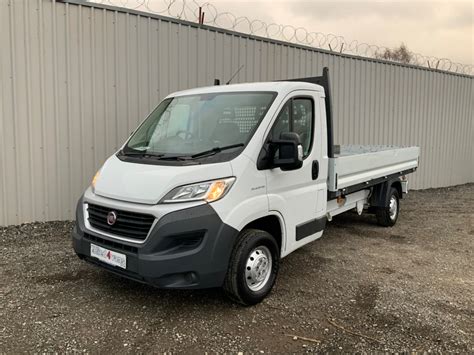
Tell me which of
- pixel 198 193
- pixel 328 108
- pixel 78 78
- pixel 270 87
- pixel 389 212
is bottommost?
pixel 389 212

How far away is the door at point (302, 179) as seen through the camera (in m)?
4.35

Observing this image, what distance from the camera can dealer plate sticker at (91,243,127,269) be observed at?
372 centimetres

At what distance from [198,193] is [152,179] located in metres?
0.45

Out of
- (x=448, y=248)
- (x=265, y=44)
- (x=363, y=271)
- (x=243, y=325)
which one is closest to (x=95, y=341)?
(x=243, y=325)

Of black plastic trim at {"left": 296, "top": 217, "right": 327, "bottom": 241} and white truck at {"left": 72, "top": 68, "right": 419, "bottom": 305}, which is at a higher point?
white truck at {"left": 72, "top": 68, "right": 419, "bottom": 305}

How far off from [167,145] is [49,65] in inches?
141

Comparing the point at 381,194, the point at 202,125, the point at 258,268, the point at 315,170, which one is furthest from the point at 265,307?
the point at 381,194

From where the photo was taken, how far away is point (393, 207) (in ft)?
25.2

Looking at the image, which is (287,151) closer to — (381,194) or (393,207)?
Result: (381,194)

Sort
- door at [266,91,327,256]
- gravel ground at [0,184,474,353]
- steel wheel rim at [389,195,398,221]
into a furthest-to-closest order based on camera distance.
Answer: steel wheel rim at [389,195,398,221] → door at [266,91,327,256] → gravel ground at [0,184,474,353]

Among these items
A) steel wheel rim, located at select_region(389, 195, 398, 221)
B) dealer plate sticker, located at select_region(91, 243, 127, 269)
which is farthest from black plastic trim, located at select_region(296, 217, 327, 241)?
steel wheel rim, located at select_region(389, 195, 398, 221)

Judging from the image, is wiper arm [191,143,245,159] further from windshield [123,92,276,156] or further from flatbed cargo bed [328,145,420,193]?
flatbed cargo bed [328,145,420,193]

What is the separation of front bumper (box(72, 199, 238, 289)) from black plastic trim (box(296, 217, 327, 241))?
1276mm

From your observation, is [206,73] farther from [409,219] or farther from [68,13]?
[409,219]
